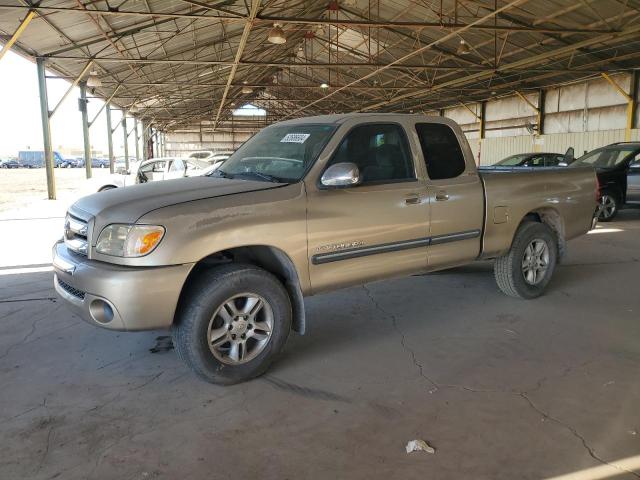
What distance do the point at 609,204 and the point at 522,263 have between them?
7.43 m

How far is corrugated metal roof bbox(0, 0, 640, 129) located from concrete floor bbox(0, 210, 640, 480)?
29.9 ft

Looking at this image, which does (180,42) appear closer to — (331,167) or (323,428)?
(331,167)

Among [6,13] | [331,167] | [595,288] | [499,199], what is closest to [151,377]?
[331,167]

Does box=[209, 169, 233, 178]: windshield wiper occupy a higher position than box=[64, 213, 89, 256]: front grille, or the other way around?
box=[209, 169, 233, 178]: windshield wiper

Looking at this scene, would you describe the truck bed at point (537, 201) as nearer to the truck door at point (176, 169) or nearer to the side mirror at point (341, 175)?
the side mirror at point (341, 175)

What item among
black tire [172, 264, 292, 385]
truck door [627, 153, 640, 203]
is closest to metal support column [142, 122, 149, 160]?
truck door [627, 153, 640, 203]

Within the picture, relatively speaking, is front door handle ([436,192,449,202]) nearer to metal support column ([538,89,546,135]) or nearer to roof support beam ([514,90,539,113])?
metal support column ([538,89,546,135])

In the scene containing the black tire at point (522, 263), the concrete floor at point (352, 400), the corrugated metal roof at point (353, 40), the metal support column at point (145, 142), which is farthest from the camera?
the metal support column at point (145, 142)

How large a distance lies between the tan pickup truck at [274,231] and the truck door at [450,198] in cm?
1

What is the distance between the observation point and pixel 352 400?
3277 millimetres

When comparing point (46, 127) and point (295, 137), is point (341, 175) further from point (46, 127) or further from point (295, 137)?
point (46, 127)

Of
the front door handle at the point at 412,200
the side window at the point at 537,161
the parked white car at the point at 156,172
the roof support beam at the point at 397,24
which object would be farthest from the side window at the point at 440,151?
the side window at the point at 537,161

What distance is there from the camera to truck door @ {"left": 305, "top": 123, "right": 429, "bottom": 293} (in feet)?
12.1

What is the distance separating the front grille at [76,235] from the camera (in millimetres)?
3414
